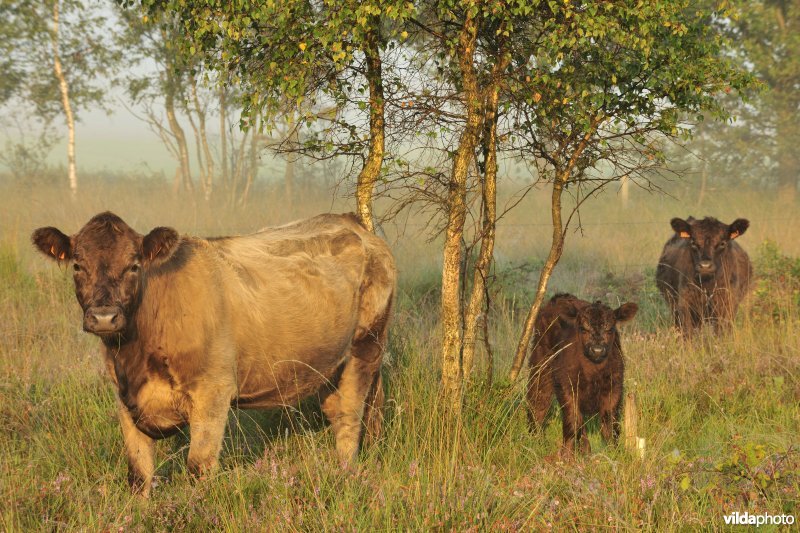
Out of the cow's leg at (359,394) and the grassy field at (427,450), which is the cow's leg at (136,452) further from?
the cow's leg at (359,394)

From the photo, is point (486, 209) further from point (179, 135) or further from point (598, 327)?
point (179, 135)

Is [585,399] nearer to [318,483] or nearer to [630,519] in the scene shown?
[630,519]

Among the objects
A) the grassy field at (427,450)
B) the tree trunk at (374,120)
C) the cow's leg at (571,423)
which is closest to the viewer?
the grassy field at (427,450)

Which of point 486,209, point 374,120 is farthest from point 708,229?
point 374,120

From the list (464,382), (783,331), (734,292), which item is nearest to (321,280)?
(464,382)

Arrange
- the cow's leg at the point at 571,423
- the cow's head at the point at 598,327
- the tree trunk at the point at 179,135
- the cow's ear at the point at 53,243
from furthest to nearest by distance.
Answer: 1. the tree trunk at the point at 179,135
2. the cow's head at the point at 598,327
3. the cow's leg at the point at 571,423
4. the cow's ear at the point at 53,243

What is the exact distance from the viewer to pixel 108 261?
4781mm

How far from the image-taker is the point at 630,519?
4086 mm

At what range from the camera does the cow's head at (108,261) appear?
15.0 feet

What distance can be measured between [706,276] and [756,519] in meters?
6.32

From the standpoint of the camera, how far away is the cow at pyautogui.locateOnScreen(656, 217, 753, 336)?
9750 mm

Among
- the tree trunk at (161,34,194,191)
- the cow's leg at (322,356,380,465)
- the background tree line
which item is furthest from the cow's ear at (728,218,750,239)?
the tree trunk at (161,34,194,191)

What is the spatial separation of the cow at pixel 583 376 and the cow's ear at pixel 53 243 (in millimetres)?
3483

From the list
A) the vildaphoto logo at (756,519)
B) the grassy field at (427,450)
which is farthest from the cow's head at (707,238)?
the vildaphoto logo at (756,519)
